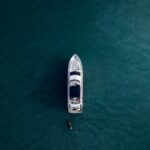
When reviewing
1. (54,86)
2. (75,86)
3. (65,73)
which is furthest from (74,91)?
(65,73)

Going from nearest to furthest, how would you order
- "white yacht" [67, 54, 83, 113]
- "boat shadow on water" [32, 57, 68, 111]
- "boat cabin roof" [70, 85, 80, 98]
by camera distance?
"white yacht" [67, 54, 83, 113]
"boat cabin roof" [70, 85, 80, 98]
"boat shadow on water" [32, 57, 68, 111]

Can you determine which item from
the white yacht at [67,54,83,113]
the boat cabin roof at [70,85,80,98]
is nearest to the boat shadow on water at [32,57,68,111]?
the white yacht at [67,54,83,113]

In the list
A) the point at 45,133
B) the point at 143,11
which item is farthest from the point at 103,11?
the point at 45,133

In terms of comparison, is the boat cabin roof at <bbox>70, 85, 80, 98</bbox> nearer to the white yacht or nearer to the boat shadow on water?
the white yacht

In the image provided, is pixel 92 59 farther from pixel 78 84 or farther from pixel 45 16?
pixel 45 16

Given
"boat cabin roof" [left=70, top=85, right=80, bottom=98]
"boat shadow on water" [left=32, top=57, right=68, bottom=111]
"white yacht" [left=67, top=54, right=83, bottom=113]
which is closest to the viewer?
"white yacht" [left=67, top=54, right=83, bottom=113]

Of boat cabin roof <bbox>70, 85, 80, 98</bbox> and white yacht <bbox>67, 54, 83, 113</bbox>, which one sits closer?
white yacht <bbox>67, 54, 83, 113</bbox>
